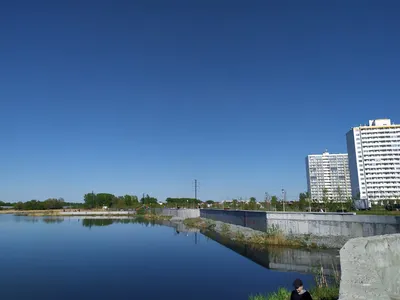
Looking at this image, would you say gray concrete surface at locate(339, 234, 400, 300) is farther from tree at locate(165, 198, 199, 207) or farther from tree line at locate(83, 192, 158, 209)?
tree line at locate(83, 192, 158, 209)

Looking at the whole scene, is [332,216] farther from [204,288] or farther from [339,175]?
[339,175]

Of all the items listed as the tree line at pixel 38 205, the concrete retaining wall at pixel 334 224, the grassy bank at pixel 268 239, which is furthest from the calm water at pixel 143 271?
the tree line at pixel 38 205

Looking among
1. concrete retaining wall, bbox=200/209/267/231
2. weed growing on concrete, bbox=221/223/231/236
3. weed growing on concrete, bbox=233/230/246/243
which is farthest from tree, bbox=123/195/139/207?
weed growing on concrete, bbox=233/230/246/243

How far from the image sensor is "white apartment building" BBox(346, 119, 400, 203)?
12112cm

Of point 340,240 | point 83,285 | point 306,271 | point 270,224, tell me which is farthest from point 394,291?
point 270,224

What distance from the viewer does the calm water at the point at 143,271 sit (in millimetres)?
17047

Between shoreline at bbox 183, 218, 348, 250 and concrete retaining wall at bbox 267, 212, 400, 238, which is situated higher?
concrete retaining wall at bbox 267, 212, 400, 238

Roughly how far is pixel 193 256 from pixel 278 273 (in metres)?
10.3

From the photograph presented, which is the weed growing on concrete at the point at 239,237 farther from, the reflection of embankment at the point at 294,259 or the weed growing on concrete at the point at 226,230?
the reflection of embankment at the point at 294,259

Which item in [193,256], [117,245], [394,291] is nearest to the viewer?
[394,291]

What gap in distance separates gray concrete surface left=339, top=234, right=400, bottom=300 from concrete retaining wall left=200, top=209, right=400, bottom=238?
14.1 m

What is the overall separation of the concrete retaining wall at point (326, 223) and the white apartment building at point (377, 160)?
9799 cm

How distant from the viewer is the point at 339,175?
164375 millimetres

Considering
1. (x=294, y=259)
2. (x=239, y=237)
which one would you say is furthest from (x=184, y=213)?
(x=294, y=259)
